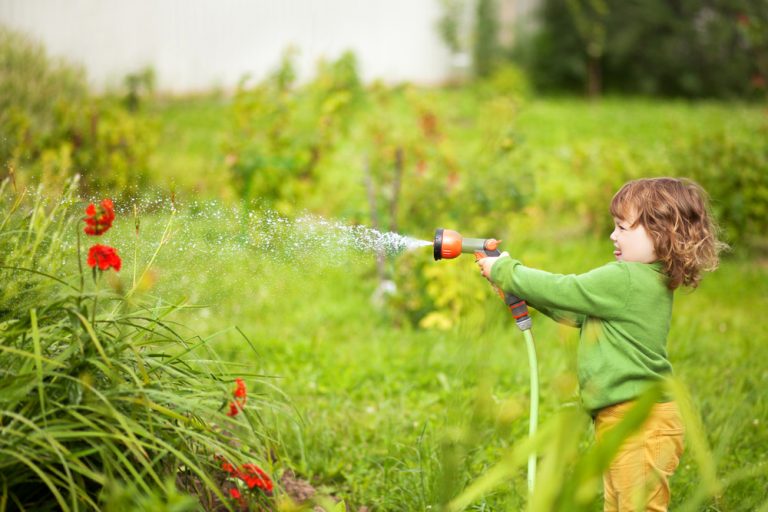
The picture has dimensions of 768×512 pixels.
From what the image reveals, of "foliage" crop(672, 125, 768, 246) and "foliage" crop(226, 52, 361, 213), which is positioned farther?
"foliage" crop(672, 125, 768, 246)

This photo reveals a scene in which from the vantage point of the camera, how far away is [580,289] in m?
2.13

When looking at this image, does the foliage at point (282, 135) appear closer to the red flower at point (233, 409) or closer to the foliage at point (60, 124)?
the foliage at point (60, 124)

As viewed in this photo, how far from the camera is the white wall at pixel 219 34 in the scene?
A: 27.0ft

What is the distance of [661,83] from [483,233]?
9814 millimetres

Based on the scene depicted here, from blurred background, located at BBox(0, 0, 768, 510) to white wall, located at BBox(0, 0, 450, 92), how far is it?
0.09 ft

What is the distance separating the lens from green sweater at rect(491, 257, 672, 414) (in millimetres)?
2137

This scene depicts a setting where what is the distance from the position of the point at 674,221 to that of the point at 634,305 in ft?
0.89

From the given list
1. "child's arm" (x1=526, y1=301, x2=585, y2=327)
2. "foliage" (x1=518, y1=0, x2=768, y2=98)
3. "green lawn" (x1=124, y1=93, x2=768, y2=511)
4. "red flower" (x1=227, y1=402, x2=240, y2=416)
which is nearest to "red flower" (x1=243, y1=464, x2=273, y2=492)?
"red flower" (x1=227, y1=402, x2=240, y2=416)

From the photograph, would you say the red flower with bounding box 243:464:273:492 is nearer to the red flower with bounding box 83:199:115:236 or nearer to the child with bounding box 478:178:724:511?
the red flower with bounding box 83:199:115:236

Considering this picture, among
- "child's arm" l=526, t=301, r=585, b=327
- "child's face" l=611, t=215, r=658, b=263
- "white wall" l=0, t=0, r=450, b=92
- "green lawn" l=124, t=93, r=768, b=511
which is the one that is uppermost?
"white wall" l=0, t=0, r=450, b=92

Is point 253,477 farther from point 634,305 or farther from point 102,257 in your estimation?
point 634,305

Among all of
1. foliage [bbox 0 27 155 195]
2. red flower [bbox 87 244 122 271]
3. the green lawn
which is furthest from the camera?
foliage [bbox 0 27 155 195]

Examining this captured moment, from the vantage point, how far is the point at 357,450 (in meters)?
2.95

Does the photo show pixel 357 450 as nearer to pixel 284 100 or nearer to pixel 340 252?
pixel 340 252
